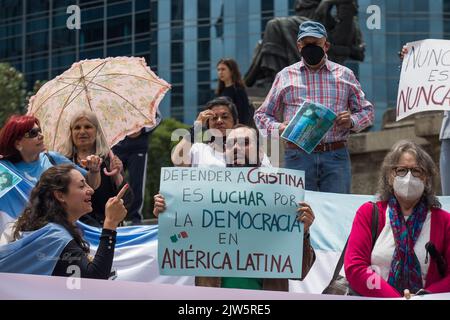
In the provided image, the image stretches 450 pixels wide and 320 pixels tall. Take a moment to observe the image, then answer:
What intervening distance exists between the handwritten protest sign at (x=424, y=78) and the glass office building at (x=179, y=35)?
53.3 m

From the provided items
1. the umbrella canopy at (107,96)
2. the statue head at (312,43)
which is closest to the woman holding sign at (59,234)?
the statue head at (312,43)

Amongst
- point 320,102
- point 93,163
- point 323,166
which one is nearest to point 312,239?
point 323,166

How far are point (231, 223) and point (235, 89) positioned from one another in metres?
4.48

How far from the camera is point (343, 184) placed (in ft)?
27.7

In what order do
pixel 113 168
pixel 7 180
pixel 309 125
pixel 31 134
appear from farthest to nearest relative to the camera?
pixel 113 168
pixel 309 125
pixel 31 134
pixel 7 180

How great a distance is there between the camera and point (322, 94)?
27.6 ft

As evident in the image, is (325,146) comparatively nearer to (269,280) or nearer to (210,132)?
(210,132)

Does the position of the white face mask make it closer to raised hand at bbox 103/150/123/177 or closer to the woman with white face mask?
the woman with white face mask

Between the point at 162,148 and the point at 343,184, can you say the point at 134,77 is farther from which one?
the point at 162,148

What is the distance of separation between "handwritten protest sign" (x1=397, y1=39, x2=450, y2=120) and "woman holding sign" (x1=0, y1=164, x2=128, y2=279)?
287 cm

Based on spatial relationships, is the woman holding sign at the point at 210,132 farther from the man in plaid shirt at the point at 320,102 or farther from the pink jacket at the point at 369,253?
the pink jacket at the point at 369,253
